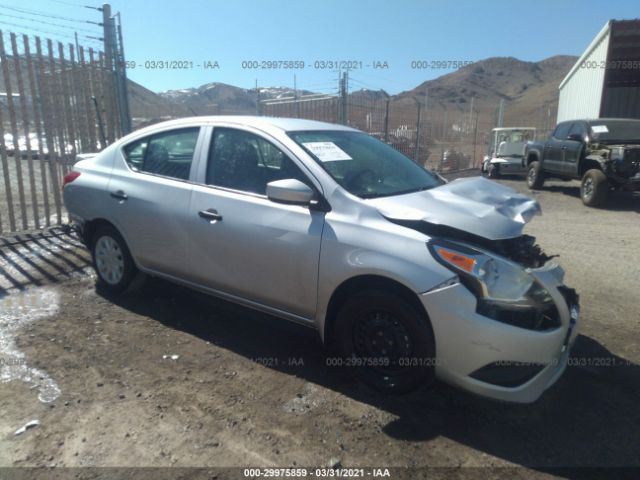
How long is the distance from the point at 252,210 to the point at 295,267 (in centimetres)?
55

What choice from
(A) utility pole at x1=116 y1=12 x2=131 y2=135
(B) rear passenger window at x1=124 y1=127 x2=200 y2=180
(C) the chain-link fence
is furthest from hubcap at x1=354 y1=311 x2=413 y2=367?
(C) the chain-link fence

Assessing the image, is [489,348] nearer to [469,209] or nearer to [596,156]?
[469,209]

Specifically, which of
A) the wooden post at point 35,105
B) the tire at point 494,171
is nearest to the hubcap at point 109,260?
the wooden post at point 35,105

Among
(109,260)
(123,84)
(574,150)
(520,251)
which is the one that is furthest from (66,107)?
(574,150)

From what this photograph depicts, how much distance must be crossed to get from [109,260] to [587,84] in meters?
16.7

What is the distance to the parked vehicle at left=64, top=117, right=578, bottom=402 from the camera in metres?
2.68

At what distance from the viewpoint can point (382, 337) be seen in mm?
2977

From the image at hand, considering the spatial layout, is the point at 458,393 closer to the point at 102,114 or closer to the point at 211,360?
the point at 211,360

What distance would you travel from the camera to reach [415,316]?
2.77 m

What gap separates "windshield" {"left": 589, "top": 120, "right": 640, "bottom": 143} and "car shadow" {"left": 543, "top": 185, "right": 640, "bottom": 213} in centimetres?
138

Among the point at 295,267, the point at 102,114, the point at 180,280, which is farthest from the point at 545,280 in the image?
the point at 102,114

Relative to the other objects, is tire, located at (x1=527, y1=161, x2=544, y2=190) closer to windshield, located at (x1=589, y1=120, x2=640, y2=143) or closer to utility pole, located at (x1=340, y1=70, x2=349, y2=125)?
windshield, located at (x1=589, y1=120, x2=640, y2=143)

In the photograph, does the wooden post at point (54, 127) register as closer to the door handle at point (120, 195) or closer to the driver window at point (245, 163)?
the door handle at point (120, 195)

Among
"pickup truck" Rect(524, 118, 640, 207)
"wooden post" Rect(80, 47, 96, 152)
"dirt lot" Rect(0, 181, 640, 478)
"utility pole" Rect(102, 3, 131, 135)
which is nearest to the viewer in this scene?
"dirt lot" Rect(0, 181, 640, 478)
